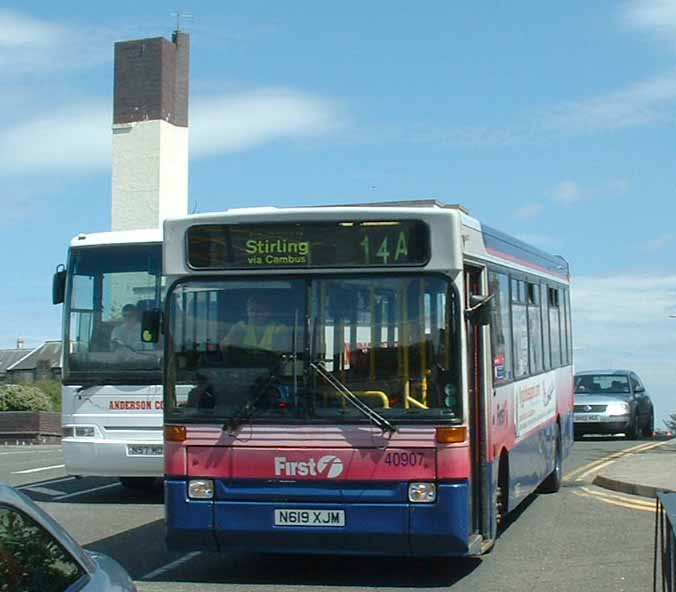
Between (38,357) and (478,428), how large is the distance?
8974 cm

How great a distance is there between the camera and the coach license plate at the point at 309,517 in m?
9.27

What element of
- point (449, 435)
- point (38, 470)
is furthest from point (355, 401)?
point (38, 470)

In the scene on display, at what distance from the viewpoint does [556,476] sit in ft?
52.2

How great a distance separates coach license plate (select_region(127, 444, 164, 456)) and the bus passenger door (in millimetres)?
6286

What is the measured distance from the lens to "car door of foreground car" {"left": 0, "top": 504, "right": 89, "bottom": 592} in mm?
4016

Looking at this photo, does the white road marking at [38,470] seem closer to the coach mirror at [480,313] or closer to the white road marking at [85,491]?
the white road marking at [85,491]

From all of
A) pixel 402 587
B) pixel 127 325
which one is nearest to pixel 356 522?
pixel 402 587

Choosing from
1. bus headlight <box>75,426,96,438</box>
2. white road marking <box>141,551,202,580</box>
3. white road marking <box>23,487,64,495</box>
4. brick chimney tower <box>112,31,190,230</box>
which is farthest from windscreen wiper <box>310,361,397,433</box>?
brick chimney tower <box>112,31,190,230</box>

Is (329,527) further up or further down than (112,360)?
further down

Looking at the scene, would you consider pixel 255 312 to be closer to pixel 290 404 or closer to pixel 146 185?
pixel 290 404

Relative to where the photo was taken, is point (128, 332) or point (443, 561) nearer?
point (443, 561)

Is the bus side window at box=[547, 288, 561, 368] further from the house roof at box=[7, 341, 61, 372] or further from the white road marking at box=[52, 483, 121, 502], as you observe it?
the house roof at box=[7, 341, 61, 372]

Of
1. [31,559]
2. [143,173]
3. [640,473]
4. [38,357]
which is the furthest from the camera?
[38,357]

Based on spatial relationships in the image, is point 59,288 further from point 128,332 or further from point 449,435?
point 449,435
